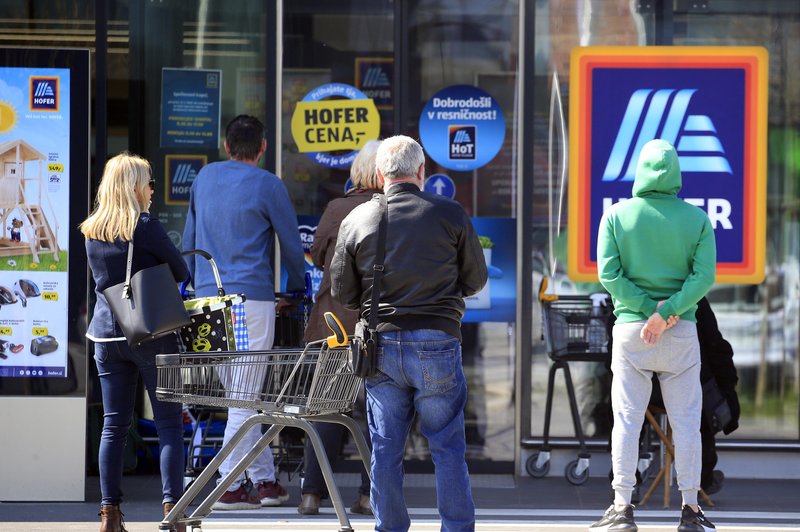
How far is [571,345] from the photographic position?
316 inches

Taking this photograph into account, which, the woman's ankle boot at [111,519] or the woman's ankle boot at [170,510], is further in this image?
the woman's ankle boot at [111,519]

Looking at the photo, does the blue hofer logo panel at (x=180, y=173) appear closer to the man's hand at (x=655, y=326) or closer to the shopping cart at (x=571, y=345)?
the shopping cart at (x=571, y=345)

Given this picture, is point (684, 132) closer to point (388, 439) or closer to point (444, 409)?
point (444, 409)

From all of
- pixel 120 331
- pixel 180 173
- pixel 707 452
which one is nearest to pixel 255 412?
pixel 120 331

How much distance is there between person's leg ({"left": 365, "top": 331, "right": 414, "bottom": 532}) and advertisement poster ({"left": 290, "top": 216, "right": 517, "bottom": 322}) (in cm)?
304

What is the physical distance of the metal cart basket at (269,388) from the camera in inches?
209

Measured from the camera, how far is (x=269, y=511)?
7.08m

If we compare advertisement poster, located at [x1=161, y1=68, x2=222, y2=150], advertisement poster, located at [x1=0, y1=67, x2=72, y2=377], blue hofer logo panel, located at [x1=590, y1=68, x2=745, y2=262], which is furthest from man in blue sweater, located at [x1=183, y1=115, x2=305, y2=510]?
blue hofer logo panel, located at [x1=590, y1=68, x2=745, y2=262]

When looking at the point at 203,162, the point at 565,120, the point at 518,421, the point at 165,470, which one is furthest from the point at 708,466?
the point at 203,162

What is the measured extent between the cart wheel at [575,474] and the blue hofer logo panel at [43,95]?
379cm

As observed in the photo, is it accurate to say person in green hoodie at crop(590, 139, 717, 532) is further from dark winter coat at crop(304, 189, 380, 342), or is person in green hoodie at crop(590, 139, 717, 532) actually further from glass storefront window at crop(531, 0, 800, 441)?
glass storefront window at crop(531, 0, 800, 441)

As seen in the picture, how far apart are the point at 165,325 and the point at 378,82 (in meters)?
3.00

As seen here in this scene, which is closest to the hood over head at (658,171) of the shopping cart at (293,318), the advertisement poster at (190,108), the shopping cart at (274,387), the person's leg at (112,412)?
the shopping cart at (274,387)

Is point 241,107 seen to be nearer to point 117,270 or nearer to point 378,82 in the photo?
point 378,82
